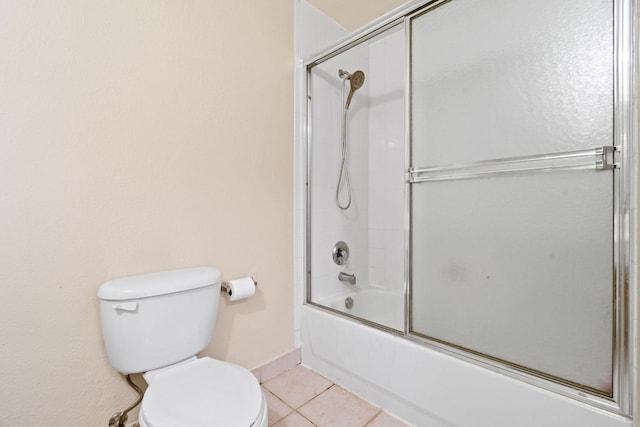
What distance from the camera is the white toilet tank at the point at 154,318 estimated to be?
1.05 metres

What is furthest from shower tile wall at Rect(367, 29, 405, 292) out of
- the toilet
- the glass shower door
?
the toilet

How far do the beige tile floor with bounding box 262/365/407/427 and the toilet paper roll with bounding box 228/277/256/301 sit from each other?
54cm

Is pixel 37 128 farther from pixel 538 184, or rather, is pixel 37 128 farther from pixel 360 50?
pixel 360 50

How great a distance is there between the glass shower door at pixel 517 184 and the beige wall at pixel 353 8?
67cm

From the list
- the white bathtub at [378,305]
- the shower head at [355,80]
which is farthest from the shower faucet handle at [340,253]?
the shower head at [355,80]

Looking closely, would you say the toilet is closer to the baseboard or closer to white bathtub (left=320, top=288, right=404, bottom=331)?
the baseboard

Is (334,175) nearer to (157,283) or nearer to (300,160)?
(300,160)

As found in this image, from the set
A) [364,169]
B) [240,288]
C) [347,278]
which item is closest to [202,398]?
[240,288]

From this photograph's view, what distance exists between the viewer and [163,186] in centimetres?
127

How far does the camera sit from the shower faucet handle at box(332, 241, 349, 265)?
1.96 m

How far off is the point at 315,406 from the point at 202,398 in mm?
722

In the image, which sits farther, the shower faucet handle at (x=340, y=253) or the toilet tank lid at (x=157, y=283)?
the shower faucet handle at (x=340, y=253)

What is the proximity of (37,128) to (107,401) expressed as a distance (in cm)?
101

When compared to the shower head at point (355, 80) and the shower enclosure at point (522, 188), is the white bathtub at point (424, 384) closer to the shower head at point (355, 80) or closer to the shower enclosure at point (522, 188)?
the shower enclosure at point (522, 188)
